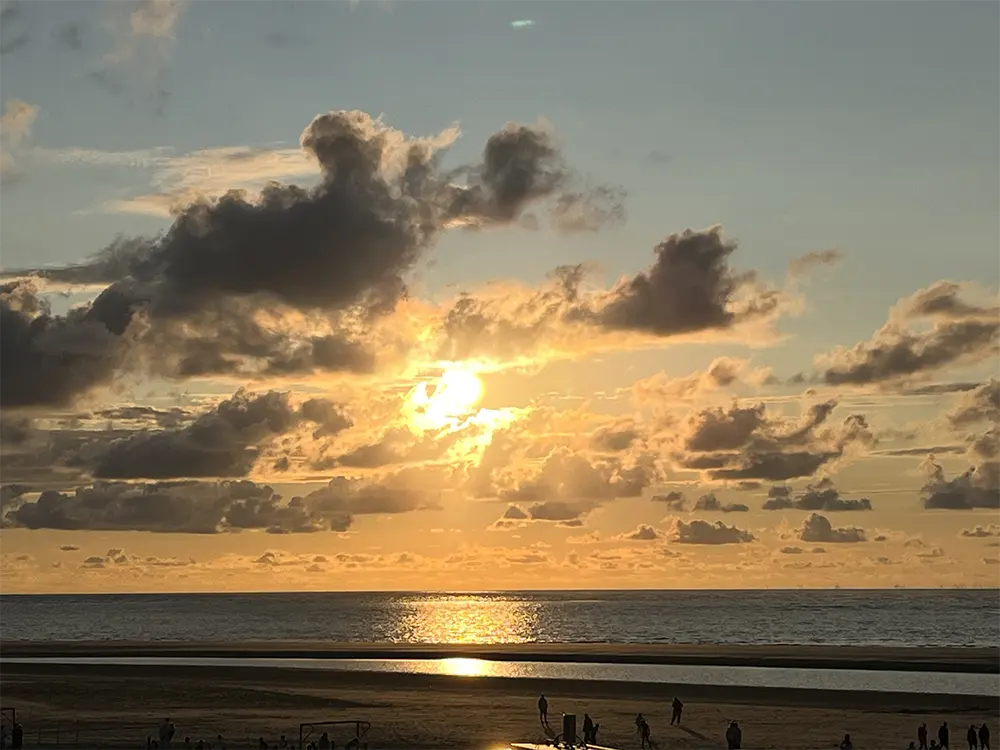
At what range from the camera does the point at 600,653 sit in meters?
136

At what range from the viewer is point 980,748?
62.8 meters

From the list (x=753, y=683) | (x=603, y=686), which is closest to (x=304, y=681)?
(x=603, y=686)

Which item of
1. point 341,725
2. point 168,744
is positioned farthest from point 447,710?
point 168,744

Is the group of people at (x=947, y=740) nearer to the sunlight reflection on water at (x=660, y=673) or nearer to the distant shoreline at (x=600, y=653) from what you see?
the sunlight reflection on water at (x=660, y=673)

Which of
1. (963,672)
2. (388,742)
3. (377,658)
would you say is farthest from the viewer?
(377,658)

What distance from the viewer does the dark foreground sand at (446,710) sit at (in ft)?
225

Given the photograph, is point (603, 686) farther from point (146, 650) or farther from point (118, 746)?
point (146, 650)

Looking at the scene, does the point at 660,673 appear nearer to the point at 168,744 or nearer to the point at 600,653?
the point at 600,653

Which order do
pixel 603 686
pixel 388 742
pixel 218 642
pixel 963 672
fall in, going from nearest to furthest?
pixel 388 742, pixel 603 686, pixel 963 672, pixel 218 642

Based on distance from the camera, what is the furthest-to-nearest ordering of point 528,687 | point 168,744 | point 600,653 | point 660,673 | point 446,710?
point 600,653 < point 660,673 < point 528,687 < point 446,710 < point 168,744

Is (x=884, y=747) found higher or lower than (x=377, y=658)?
lower

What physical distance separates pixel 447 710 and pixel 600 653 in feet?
192

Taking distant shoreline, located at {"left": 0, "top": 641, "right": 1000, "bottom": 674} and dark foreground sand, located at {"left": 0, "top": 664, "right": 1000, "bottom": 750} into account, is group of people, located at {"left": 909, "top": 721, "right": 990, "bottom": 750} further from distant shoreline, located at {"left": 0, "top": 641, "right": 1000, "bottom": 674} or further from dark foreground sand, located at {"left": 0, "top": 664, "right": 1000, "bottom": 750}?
distant shoreline, located at {"left": 0, "top": 641, "right": 1000, "bottom": 674}

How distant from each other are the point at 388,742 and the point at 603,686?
32851mm
